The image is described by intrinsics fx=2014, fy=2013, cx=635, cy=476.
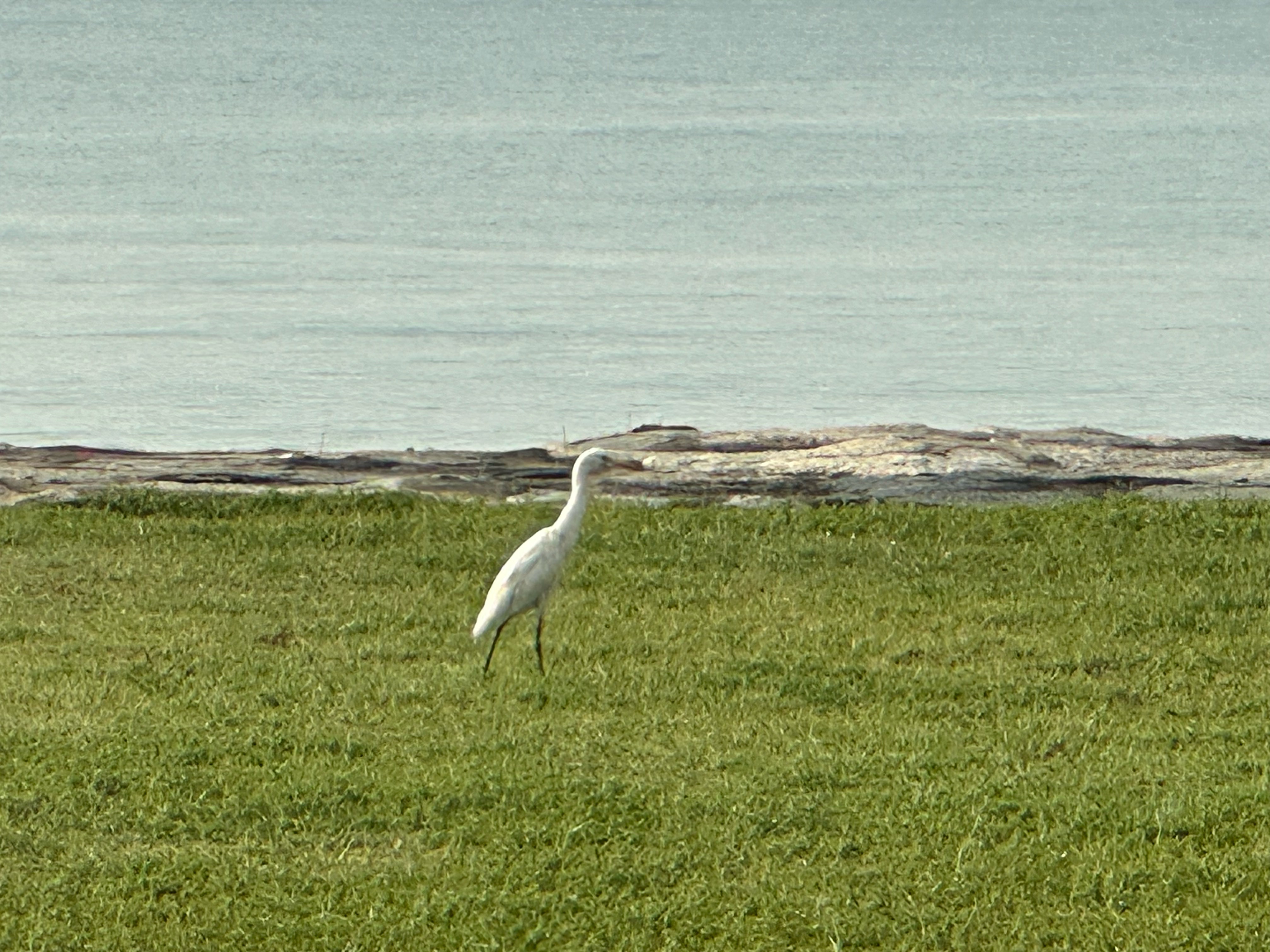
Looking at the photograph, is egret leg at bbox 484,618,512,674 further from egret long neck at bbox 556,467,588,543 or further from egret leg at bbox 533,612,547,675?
egret long neck at bbox 556,467,588,543

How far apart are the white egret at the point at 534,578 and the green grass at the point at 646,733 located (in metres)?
0.20

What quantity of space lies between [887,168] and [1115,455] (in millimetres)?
19799

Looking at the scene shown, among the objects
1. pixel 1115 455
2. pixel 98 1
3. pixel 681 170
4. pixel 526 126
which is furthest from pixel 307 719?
pixel 98 1

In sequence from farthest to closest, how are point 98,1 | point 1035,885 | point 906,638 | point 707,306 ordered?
1. point 98,1
2. point 707,306
3. point 906,638
4. point 1035,885

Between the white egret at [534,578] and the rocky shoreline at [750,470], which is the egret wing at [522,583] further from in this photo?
the rocky shoreline at [750,470]

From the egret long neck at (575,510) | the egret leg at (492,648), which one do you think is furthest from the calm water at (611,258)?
the egret leg at (492,648)

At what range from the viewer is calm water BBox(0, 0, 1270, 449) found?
589 inches

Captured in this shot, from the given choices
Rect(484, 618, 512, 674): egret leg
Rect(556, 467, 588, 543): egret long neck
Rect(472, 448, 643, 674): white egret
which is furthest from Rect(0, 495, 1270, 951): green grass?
Rect(556, 467, 588, 543): egret long neck

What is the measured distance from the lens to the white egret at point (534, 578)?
6137mm

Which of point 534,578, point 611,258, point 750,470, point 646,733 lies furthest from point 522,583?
point 611,258

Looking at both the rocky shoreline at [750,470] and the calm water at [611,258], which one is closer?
the rocky shoreline at [750,470]

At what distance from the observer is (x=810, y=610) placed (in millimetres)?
7066

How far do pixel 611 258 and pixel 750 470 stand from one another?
38.7ft

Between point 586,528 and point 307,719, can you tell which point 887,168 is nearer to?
point 586,528
